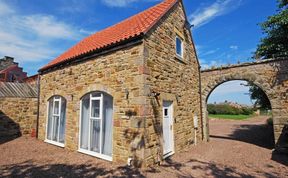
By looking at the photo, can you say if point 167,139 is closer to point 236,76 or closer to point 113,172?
point 113,172

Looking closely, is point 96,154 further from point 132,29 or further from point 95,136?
point 132,29

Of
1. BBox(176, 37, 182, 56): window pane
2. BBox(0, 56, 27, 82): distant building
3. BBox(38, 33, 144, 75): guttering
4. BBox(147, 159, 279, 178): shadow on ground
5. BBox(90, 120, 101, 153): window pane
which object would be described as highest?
BBox(0, 56, 27, 82): distant building

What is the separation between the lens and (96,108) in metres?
7.44

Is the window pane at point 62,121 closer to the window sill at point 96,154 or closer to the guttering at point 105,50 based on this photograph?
the window sill at point 96,154

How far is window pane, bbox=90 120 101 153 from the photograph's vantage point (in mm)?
7260

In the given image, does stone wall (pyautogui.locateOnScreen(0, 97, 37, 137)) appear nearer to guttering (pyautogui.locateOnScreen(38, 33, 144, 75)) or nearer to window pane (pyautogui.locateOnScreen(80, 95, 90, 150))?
guttering (pyautogui.locateOnScreen(38, 33, 144, 75))

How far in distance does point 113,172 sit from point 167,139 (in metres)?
2.81

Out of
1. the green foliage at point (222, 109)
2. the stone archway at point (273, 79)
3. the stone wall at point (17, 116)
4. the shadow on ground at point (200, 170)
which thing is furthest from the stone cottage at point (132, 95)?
the green foliage at point (222, 109)

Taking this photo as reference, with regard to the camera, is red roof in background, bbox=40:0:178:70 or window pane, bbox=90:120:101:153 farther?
window pane, bbox=90:120:101:153

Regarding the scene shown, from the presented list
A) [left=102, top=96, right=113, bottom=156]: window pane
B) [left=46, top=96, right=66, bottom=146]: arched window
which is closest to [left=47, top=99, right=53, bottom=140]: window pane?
[left=46, top=96, right=66, bottom=146]: arched window

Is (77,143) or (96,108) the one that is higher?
(96,108)

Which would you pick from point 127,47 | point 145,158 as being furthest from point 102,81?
point 145,158

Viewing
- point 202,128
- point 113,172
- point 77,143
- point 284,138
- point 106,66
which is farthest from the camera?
point 202,128

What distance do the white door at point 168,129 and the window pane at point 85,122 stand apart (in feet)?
11.1
